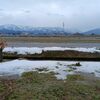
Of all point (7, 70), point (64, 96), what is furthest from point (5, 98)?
point (7, 70)

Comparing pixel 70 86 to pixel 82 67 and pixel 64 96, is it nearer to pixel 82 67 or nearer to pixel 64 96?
pixel 64 96

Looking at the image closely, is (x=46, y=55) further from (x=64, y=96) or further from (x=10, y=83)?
(x=64, y=96)

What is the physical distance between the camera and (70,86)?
1080cm

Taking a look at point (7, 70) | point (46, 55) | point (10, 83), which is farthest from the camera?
point (46, 55)

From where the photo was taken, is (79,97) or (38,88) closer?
(79,97)

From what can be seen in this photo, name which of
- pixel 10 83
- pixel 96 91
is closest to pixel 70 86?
pixel 96 91

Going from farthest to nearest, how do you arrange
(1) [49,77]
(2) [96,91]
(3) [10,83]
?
(1) [49,77] < (3) [10,83] < (2) [96,91]

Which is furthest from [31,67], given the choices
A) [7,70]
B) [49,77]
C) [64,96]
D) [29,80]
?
[64,96]

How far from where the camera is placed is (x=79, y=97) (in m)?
9.46

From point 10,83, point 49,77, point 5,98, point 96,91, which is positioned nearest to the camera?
point 5,98

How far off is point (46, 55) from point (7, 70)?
1023 centimetres

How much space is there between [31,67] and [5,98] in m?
8.62

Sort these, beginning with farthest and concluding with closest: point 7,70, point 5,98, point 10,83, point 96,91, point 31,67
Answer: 1. point 31,67
2. point 7,70
3. point 10,83
4. point 96,91
5. point 5,98

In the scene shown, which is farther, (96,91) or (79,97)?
(96,91)
